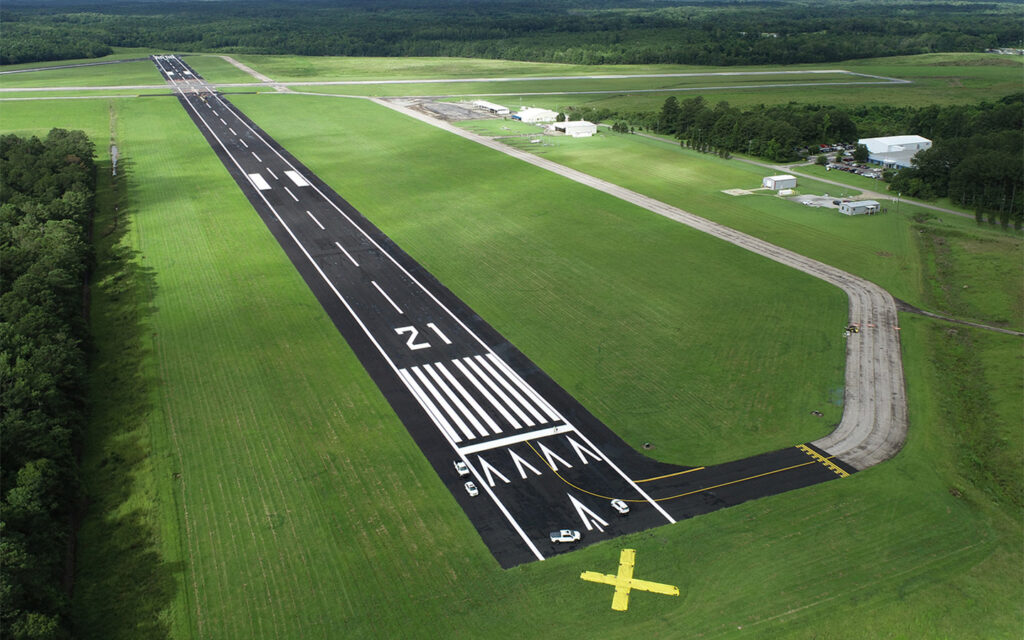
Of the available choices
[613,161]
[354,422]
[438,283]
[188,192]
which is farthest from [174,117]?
[354,422]

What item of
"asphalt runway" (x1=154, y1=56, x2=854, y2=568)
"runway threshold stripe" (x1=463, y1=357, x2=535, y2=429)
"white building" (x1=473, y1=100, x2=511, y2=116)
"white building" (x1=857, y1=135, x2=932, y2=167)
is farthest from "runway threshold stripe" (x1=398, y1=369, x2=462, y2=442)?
"white building" (x1=473, y1=100, x2=511, y2=116)

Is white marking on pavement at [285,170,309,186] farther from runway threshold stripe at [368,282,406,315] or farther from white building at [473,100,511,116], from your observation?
white building at [473,100,511,116]

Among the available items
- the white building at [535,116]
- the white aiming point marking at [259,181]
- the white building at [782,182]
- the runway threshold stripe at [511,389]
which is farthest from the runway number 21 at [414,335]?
the white building at [535,116]

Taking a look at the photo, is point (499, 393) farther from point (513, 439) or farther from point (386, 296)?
point (386, 296)

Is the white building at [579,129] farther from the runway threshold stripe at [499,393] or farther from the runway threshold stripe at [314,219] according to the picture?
the runway threshold stripe at [499,393]

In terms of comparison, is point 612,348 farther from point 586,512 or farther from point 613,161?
point 613,161

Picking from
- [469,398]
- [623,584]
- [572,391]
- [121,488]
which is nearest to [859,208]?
[572,391]
